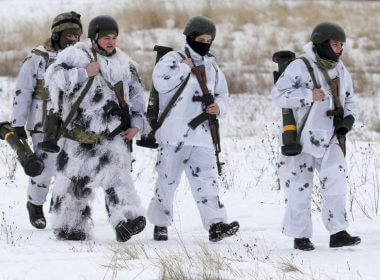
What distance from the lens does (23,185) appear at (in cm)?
960

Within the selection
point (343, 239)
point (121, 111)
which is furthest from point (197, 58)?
point (343, 239)

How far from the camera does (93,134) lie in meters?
6.52

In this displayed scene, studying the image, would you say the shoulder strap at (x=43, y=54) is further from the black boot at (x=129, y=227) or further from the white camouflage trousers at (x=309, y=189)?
the white camouflage trousers at (x=309, y=189)

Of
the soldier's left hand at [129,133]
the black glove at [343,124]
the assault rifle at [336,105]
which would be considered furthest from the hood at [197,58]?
the black glove at [343,124]

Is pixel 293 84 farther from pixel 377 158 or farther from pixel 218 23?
pixel 218 23

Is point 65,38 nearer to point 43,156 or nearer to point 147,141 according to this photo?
point 43,156

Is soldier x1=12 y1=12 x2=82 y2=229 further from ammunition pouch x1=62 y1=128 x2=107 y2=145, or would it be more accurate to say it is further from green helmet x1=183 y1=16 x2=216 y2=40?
green helmet x1=183 y1=16 x2=216 y2=40

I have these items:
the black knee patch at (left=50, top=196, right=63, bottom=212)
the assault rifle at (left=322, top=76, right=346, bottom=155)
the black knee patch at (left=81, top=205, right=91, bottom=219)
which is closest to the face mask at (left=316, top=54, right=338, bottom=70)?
the assault rifle at (left=322, top=76, right=346, bottom=155)

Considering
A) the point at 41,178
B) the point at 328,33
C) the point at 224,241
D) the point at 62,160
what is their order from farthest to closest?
the point at 41,178, the point at 224,241, the point at 62,160, the point at 328,33

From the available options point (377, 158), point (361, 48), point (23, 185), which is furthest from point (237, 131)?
point (361, 48)

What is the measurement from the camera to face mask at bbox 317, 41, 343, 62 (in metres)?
6.37

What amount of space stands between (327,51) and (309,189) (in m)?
1.10

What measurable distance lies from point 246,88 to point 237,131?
3.83 metres

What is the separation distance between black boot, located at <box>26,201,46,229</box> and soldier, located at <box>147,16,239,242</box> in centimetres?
120
